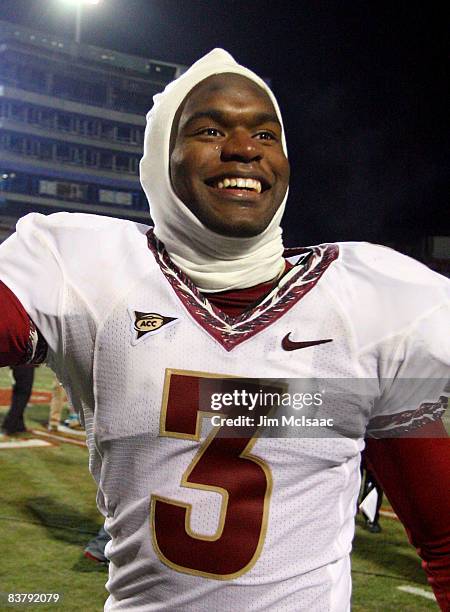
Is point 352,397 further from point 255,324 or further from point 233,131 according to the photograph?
point 233,131

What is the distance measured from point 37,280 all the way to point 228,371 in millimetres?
330

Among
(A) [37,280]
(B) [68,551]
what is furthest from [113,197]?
(A) [37,280]

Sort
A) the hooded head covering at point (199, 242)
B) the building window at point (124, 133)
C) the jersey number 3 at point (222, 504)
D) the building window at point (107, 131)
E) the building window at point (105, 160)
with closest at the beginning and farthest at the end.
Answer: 1. the jersey number 3 at point (222, 504)
2. the hooded head covering at point (199, 242)
3. the building window at point (105, 160)
4. the building window at point (107, 131)
5. the building window at point (124, 133)

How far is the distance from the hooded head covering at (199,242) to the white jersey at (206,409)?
45mm

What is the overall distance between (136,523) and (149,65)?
35009mm

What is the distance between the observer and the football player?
1.14 m

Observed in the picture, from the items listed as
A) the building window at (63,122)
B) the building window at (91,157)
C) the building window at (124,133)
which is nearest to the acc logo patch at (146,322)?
the building window at (63,122)

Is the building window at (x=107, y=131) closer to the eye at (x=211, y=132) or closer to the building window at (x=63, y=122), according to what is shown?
the building window at (x=63, y=122)

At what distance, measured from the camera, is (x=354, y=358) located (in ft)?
3.84

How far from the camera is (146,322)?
117 cm

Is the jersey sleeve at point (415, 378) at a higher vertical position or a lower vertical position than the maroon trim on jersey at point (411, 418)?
higher

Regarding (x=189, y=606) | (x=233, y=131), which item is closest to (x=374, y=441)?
(x=189, y=606)

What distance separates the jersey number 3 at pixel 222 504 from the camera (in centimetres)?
113

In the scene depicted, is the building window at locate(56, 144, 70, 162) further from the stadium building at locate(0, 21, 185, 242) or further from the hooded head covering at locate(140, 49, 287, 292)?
the hooded head covering at locate(140, 49, 287, 292)
